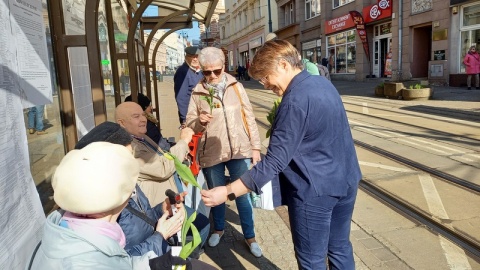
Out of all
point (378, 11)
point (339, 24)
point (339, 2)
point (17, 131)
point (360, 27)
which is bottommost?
point (17, 131)

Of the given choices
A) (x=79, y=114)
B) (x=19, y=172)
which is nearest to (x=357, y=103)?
(x=79, y=114)

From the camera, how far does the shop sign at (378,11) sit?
2056 cm

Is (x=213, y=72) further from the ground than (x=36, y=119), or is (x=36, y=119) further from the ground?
(x=213, y=72)

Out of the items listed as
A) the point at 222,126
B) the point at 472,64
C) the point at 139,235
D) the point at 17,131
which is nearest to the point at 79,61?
the point at 222,126

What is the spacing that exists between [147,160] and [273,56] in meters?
1.11

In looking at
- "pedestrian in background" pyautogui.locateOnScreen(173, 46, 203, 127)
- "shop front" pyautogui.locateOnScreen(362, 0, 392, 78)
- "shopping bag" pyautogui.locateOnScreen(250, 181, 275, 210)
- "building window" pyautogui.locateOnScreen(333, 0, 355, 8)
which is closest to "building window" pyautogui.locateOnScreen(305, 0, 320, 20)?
"building window" pyautogui.locateOnScreen(333, 0, 355, 8)

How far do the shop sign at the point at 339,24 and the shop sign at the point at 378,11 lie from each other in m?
1.22

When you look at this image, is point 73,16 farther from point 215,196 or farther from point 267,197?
point 267,197

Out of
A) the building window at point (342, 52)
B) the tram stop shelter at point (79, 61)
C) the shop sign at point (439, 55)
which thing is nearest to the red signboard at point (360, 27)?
the building window at point (342, 52)

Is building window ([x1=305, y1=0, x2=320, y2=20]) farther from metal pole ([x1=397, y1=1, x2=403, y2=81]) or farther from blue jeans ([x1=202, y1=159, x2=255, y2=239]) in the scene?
blue jeans ([x1=202, y1=159, x2=255, y2=239])

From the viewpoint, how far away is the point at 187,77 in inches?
196

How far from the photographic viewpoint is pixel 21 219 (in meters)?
1.80

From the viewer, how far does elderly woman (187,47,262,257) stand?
3.30m

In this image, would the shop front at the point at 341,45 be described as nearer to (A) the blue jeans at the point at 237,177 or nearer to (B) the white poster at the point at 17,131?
(A) the blue jeans at the point at 237,177
